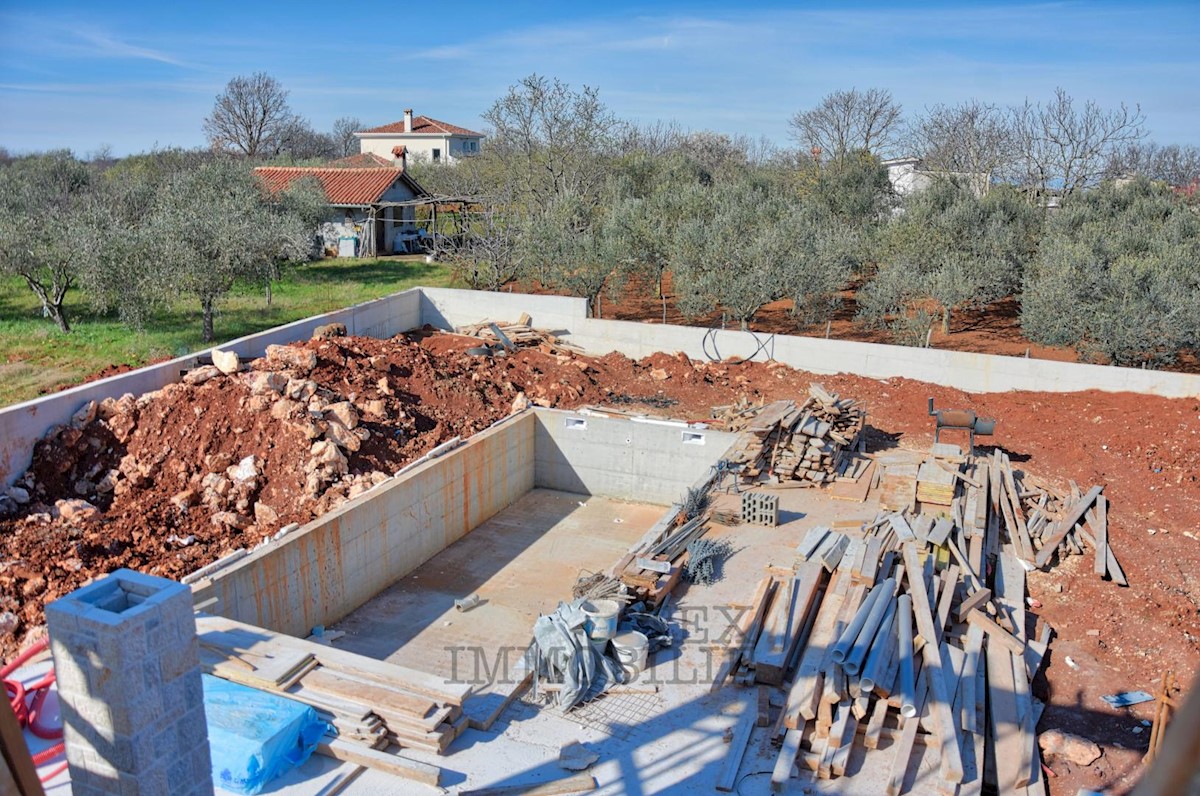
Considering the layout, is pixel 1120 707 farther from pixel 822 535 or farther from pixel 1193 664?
pixel 822 535

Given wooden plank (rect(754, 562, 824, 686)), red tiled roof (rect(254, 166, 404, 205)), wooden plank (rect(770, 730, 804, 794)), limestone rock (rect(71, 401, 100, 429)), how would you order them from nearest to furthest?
1. wooden plank (rect(770, 730, 804, 794))
2. wooden plank (rect(754, 562, 824, 686))
3. limestone rock (rect(71, 401, 100, 429))
4. red tiled roof (rect(254, 166, 404, 205))

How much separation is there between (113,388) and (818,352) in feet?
48.2

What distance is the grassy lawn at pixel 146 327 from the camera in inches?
718

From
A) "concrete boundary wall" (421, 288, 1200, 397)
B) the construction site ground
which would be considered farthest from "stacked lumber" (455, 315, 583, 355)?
the construction site ground

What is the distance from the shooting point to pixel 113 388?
1517 cm

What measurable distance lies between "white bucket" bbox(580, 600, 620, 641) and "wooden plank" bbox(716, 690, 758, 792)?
1622mm

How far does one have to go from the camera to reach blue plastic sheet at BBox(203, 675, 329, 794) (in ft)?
24.4

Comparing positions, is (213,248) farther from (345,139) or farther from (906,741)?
(345,139)

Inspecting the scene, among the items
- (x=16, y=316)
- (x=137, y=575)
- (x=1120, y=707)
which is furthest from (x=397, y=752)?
(x=16, y=316)

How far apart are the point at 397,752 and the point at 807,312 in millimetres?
19245

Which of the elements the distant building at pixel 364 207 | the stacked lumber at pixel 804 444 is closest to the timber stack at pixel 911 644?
the stacked lumber at pixel 804 444

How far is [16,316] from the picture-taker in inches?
903

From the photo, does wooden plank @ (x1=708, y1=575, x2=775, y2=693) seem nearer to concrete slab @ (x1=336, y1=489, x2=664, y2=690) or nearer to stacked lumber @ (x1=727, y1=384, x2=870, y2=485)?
concrete slab @ (x1=336, y1=489, x2=664, y2=690)

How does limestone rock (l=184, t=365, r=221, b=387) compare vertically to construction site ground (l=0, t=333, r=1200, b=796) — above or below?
above
